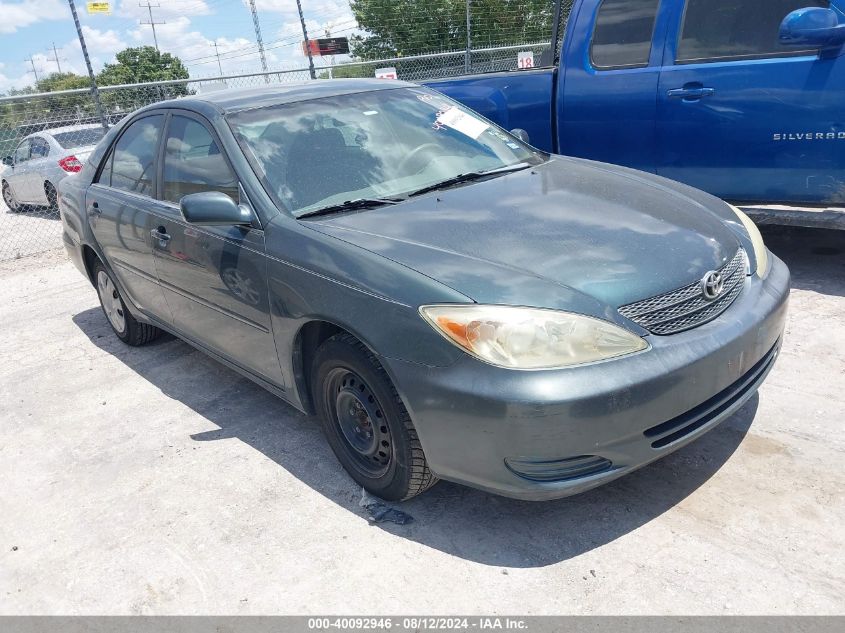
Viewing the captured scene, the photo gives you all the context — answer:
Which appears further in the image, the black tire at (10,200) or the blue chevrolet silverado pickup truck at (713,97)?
the black tire at (10,200)

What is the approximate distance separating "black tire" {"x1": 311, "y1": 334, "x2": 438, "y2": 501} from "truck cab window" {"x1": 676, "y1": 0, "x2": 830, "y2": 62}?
3.54m

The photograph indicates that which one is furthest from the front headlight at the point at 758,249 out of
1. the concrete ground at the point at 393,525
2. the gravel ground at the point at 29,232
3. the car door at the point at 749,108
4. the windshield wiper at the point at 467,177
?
the gravel ground at the point at 29,232

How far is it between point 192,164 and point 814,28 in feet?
12.1

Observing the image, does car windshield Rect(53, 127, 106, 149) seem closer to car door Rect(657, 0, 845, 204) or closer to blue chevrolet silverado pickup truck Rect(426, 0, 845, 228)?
blue chevrolet silverado pickup truck Rect(426, 0, 845, 228)

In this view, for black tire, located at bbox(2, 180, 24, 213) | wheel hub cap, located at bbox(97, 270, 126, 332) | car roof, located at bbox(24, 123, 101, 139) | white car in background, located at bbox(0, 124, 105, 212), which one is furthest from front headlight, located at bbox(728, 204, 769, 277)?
black tire, located at bbox(2, 180, 24, 213)

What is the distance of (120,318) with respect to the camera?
5262mm

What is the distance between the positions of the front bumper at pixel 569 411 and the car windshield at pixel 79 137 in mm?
9521

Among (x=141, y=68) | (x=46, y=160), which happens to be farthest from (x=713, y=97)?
(x=141, y=68)

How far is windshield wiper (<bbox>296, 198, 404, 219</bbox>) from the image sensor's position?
3.19m

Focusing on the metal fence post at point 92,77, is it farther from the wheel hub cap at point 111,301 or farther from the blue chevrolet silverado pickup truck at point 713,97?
the blue chevrolet silverado pickup truck at point 713,97

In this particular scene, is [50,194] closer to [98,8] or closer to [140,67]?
[98,8]

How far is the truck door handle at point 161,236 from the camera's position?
394 cm

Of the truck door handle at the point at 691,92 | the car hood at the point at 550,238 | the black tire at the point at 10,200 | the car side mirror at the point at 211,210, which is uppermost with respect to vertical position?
the truck door handle at the point at 691,92
